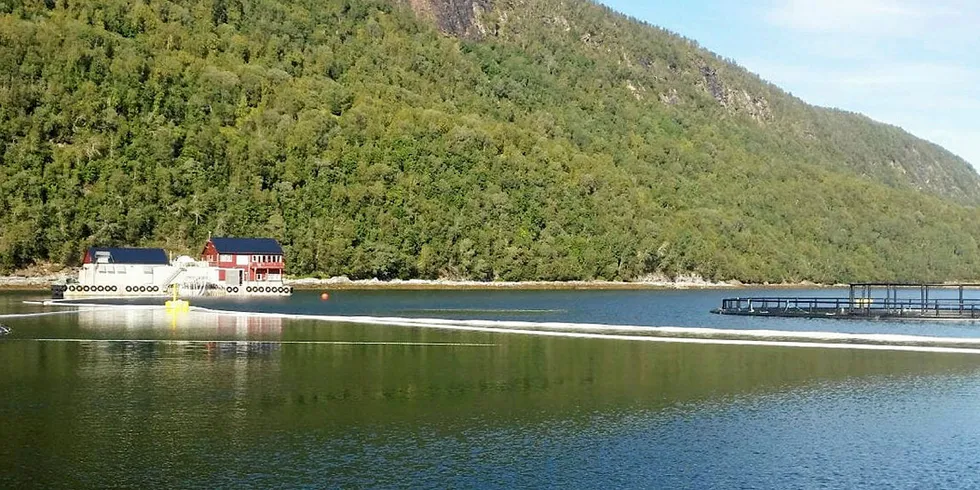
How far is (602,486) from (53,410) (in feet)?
56.1

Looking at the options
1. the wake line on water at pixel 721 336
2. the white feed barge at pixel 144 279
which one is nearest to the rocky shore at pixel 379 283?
→ the white feed barge at pixel 144 279

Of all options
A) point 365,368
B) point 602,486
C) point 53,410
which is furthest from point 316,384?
point 602,486

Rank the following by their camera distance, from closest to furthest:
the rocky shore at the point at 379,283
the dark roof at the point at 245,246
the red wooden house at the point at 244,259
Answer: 1. the rocky shore at the point at 379,283
2. the red wooden house at the point at 244,259
3. the dark roof at the point at 245,246

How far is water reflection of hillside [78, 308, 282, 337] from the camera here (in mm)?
59562

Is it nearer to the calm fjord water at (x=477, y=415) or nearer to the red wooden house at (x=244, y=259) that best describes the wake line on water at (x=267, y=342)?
the calm fjord water at (x=477, y=415)

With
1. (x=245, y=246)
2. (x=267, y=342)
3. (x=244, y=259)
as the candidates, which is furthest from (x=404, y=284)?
(x=267, y=342)

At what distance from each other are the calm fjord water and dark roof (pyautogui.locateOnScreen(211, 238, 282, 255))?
3355 inches

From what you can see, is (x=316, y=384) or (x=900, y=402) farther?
(x=316, y=384)

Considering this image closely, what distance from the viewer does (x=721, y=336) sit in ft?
194

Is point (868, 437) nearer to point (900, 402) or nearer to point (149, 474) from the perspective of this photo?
point (900, 402)

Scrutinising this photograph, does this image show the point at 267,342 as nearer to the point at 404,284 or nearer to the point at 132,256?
the point at 132,256

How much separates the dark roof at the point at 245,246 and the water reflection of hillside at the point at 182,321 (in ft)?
183

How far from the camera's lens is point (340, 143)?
7579 inches

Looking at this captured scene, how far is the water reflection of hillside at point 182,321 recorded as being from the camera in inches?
2345
